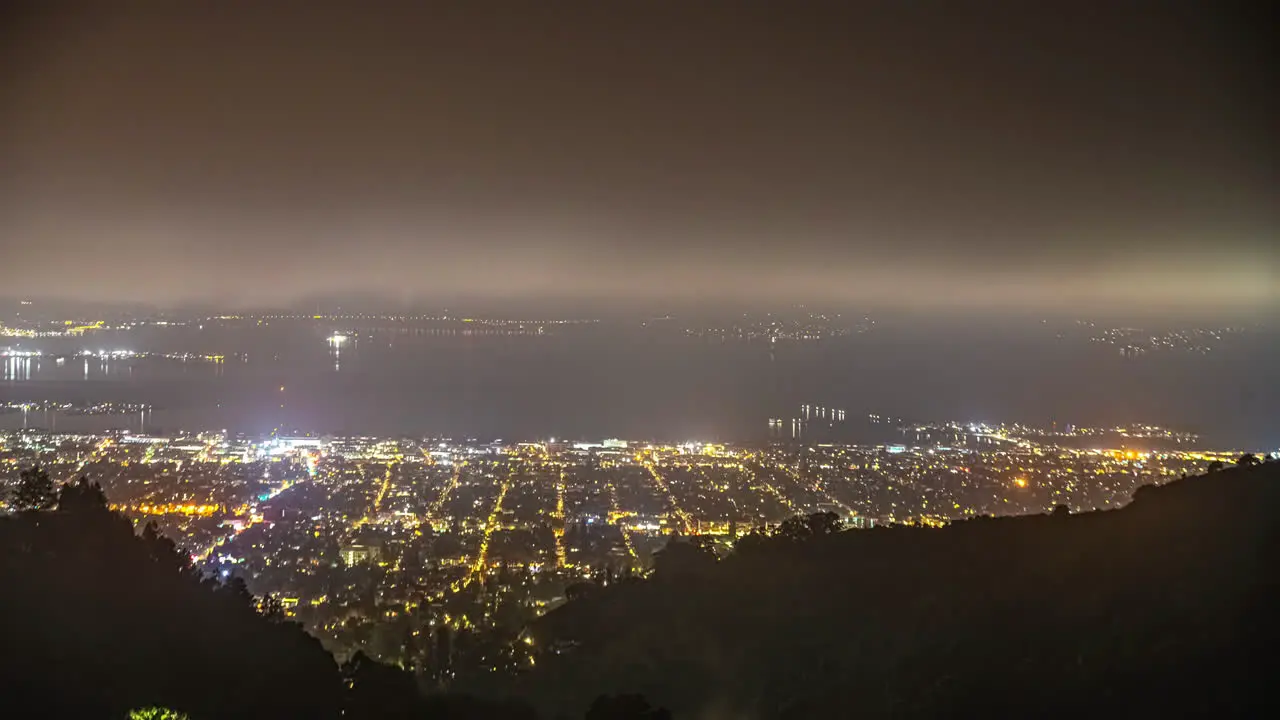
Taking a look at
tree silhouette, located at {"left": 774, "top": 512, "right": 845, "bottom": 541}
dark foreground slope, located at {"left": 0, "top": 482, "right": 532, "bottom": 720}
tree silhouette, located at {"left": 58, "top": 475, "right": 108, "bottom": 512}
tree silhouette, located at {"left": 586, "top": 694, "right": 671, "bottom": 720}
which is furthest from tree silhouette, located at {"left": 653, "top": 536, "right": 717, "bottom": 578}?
tree silhouette, located at {"left": 58, "top": 475, "right": 108, "bottom": 512}

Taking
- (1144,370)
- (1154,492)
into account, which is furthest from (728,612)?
(1144,370)

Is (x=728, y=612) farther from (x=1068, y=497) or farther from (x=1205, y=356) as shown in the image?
(x=1205, y=356)

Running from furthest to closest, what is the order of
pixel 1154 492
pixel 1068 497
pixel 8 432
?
pixel 8 432, pixel 1068 497, pixel 1154 492

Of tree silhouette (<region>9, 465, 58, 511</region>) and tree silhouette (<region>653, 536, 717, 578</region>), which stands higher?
tree silhouette (<region>9, 465, 58, 511</region>)

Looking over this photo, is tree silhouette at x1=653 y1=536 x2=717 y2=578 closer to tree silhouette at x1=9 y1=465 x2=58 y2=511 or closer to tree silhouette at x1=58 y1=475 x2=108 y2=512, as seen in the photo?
tree silhouette at x1=58 y1=475 x2=108 y2=512

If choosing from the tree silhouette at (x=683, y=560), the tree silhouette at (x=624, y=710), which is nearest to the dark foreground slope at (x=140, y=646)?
the tree silhouette at (x=624, y=710)

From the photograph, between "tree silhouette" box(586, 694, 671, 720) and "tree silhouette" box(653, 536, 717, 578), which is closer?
"tree silhouette" box(586, 694, 671, 720)

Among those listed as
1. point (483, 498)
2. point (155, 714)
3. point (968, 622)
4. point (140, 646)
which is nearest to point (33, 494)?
point (140, 646)
